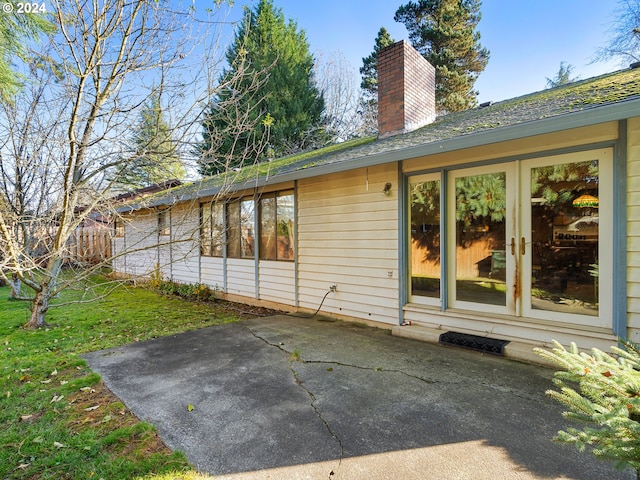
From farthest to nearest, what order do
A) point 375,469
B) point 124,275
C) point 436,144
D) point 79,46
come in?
point 124,275
point 436,144
point 79,46
point 375,469

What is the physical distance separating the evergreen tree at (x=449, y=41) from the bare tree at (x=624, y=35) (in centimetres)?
577

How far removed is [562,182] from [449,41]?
16.8 m

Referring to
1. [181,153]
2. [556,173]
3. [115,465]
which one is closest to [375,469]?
[115,465]

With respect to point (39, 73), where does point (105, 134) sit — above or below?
below

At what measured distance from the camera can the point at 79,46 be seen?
3723mm

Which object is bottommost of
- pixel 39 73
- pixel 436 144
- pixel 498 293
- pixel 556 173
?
pixel 498 293

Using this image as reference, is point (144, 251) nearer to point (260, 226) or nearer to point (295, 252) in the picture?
point (260, 226)

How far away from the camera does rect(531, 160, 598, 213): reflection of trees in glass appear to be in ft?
12.1

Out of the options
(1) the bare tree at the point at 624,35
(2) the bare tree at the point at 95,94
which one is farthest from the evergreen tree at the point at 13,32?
(1) the bare tree at the point at 624,35

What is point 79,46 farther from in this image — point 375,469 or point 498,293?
point 498,293

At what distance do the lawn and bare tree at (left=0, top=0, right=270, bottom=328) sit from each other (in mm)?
1075

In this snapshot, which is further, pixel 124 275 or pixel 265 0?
pixel 265 0

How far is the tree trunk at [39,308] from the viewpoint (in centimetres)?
558

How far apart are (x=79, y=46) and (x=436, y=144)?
4027mm
